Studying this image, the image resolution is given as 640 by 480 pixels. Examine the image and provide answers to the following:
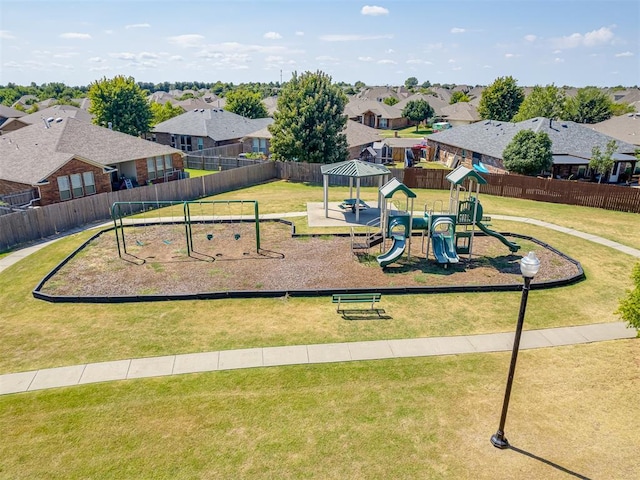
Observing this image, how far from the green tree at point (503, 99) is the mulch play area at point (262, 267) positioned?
5832cm

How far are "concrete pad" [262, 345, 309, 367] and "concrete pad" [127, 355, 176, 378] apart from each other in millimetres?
2927

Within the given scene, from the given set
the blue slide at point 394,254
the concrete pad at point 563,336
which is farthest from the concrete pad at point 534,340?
the blue slide at point 394,254

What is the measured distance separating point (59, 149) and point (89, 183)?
3.26m

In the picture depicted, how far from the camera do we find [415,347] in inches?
556

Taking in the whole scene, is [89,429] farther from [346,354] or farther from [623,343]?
[623,343]

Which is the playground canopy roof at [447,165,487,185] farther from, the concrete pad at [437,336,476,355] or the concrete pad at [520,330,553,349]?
the concrete pad at [437,336,476,355]

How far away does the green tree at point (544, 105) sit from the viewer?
58.1m

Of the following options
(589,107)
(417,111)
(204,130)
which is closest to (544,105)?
(589,107)

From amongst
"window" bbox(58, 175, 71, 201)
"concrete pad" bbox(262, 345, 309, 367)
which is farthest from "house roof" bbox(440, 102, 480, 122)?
"concrete pad" bbox(262, 345, 309, 367)

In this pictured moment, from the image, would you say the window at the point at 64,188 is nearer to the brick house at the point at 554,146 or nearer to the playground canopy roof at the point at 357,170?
the playground canopy roof at the point at 357,170

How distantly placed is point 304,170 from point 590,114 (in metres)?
49.5

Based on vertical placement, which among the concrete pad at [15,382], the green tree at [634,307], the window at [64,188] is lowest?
the concrete pad at [15,382]

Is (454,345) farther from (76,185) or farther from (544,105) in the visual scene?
(544,105)

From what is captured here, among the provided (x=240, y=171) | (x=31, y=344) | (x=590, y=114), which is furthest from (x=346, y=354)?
(x=590, y=114)
